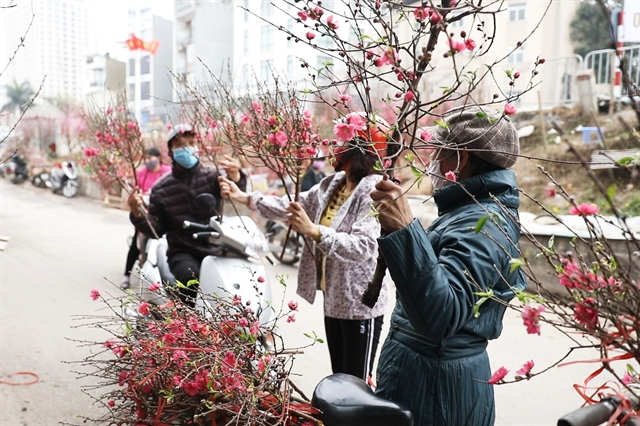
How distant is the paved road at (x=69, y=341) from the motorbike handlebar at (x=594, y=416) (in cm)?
137

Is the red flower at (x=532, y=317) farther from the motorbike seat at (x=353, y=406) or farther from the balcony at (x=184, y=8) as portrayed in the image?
the balcony at (x=184, y=8)

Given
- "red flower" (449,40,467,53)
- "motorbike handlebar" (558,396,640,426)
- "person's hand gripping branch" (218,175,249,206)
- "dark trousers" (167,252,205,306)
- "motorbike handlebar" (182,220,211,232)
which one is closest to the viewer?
"motorbike handlebar" (558,396,640,426)

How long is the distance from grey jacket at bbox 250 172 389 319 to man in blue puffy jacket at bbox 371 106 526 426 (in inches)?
28.4

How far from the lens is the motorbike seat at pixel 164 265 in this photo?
4.50 m

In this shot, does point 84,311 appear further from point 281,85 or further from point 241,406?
point 241,406

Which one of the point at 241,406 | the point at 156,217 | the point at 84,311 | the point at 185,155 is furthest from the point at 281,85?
the point at 84,311

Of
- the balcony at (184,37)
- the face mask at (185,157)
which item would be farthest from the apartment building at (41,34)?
the balcony at (184,37)

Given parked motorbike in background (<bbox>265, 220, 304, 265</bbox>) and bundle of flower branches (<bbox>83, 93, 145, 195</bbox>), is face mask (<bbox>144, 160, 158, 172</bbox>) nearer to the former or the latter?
bundle of flower branches (<bbox>83, 93, 145, 195</bbox>)

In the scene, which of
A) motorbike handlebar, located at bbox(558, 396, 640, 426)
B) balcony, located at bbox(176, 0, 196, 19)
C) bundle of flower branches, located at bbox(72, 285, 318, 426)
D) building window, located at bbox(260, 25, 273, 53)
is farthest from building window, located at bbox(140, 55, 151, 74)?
motorbike handlebar, located at bbox(558, 396, 640, 426)

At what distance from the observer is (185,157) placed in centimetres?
446

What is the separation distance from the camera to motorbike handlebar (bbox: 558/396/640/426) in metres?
1.14

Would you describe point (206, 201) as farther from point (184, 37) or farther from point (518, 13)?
point (184, 37)

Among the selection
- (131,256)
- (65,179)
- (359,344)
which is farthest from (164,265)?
(65,179)

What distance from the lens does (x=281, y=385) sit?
2.11 metres
